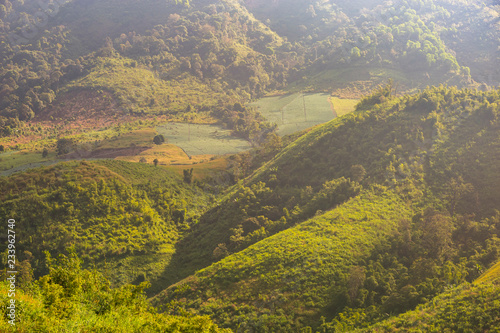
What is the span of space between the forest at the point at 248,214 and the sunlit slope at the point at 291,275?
126 millimetres

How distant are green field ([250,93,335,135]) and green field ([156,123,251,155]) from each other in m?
11.8

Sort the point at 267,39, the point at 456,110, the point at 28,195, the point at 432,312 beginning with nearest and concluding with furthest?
1. the point at 432,312
2. the point at 28,195
3. the point at 456,110
4. the point at 267,39

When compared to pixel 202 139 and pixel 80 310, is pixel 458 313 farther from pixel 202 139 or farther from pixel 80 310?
pixel 202 139

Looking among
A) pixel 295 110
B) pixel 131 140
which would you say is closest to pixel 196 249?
pixel 131 140

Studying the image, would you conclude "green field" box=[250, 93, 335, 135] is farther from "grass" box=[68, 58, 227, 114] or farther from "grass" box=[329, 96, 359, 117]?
"grass" box=[68, 58, 227, 114]

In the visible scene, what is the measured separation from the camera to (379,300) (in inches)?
893

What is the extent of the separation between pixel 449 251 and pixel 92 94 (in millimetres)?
87807

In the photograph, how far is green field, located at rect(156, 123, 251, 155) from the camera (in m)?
66.9

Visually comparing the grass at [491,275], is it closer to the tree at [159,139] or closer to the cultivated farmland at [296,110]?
the cultivated farmland at [296,110]

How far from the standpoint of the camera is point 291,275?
24.7 meters

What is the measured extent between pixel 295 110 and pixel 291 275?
66268mm

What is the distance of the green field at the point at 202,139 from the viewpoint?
Result: 66.9m

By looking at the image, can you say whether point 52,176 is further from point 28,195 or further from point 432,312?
point 432,312

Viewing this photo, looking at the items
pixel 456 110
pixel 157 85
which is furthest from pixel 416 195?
pixel 157 85
